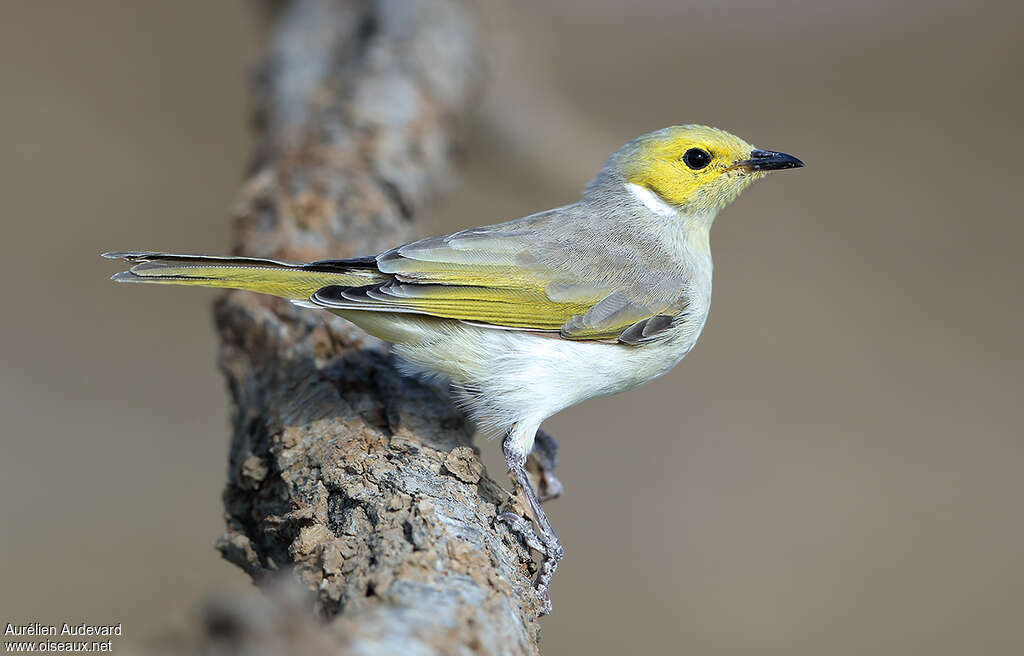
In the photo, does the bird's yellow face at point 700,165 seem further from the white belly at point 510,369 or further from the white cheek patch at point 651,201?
the white belly at point 510,369

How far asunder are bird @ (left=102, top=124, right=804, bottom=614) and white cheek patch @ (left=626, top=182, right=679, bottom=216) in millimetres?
183

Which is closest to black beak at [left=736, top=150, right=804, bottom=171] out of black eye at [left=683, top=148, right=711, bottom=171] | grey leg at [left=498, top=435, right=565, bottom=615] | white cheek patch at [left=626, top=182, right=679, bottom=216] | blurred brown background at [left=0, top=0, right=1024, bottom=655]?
black eye at [left=683, top=148, right=711, bottom=171]

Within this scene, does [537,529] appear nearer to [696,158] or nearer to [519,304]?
[519,304]

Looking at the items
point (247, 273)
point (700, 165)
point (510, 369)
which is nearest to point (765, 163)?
point (700, 165)

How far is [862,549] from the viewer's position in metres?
7.99

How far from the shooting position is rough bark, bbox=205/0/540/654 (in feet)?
8.73

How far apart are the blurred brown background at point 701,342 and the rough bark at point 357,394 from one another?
92 cm

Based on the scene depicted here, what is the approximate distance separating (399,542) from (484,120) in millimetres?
5883

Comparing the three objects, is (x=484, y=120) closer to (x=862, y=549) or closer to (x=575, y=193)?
(x=575, y=193)

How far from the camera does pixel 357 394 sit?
407cm

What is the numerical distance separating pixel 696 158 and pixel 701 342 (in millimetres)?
6055

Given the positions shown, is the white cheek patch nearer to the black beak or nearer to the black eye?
the black eye

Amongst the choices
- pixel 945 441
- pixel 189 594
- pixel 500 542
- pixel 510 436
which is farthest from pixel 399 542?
pixel 945 441

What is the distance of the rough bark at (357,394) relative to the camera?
2.66m
